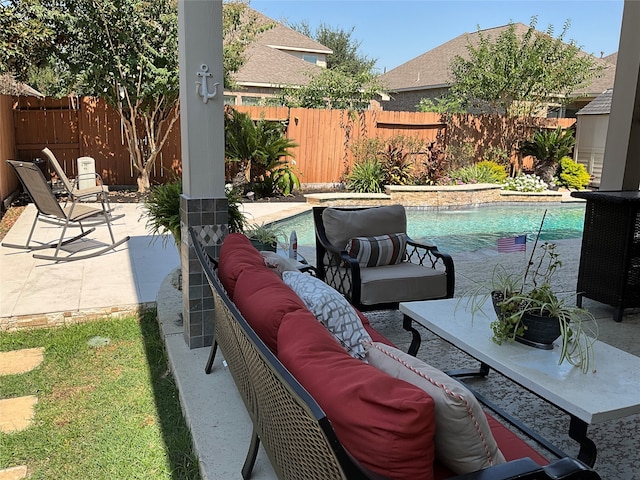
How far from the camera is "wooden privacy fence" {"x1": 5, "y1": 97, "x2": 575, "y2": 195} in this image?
31.8 feet

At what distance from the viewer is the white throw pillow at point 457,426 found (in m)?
1.30

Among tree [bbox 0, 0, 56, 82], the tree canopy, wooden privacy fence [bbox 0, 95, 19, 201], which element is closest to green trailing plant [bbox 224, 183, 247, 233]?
wooden privacy fence [bbox 0, 95, 19, 201]

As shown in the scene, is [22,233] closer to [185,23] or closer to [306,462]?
[185,23]

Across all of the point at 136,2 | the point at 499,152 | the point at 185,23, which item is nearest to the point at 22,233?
the point at 136,2

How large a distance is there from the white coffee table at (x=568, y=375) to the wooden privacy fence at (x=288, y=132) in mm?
7717

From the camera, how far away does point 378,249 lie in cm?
388

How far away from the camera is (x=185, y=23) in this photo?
2.84m

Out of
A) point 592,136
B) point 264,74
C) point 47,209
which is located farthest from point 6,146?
point 592,136

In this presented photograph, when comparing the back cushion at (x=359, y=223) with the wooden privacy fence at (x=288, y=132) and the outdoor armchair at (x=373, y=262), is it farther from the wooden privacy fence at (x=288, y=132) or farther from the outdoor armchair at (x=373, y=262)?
the wooden privacy fence at (x=288, y=132)

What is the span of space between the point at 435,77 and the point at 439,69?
1.95 ft

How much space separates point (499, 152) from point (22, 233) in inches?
434

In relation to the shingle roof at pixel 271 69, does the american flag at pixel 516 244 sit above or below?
below

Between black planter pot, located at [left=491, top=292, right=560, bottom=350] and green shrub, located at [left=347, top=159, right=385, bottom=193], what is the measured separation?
8627 mm

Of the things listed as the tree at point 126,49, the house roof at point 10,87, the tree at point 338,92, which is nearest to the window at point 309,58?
the tree at point 338,92
